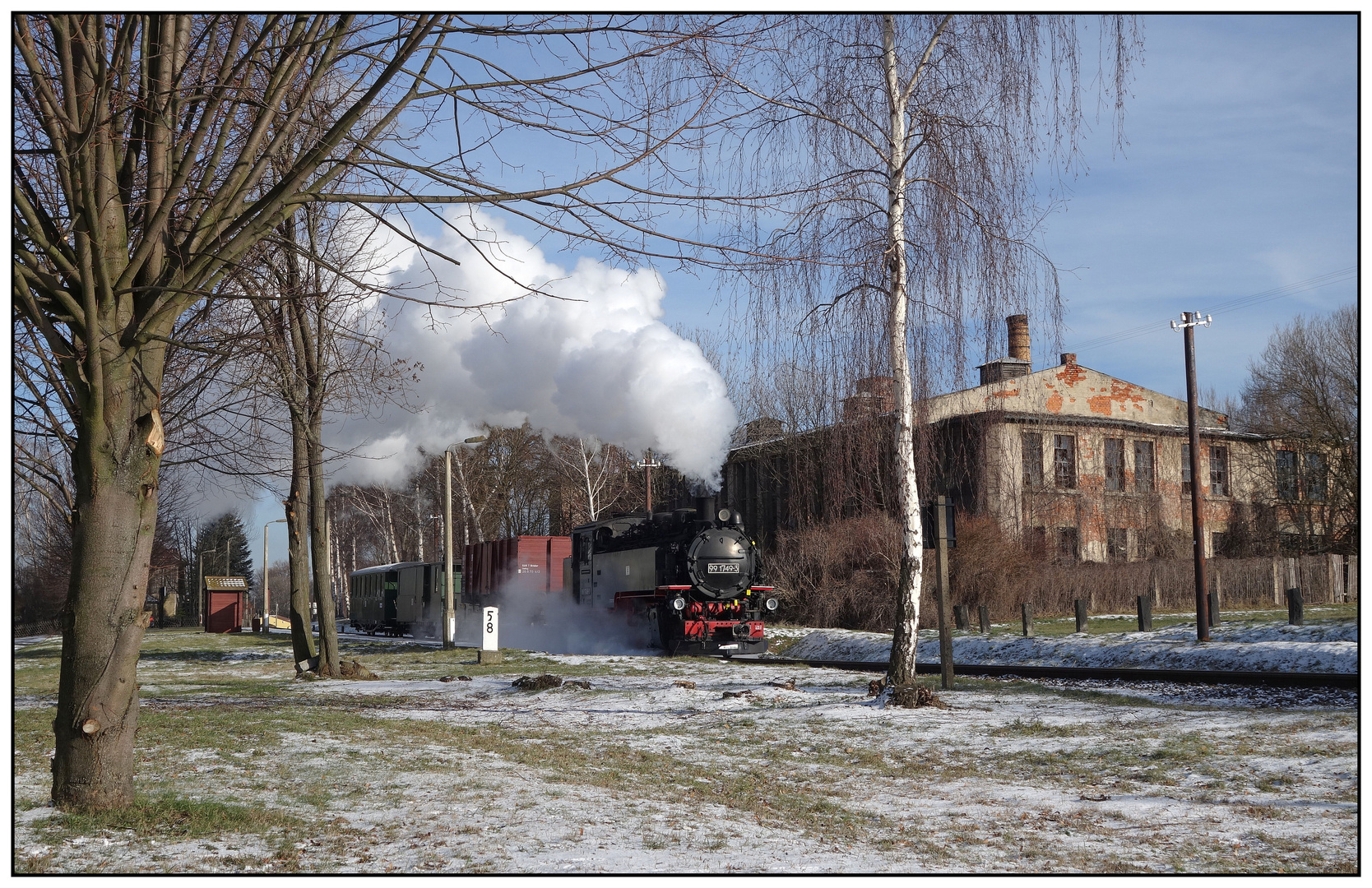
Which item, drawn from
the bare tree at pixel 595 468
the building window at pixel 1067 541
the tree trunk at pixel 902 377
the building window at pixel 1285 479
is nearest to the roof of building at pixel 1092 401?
the building window at pixel 1285 479

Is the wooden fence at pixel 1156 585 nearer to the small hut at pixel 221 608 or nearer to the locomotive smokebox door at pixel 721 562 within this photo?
the locomotive smokebox door at pixel 721 562

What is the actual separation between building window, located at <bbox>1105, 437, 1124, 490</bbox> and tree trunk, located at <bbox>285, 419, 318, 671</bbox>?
29.0 metres

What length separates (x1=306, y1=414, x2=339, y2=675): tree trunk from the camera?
16625mm

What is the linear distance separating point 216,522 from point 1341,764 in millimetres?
83300

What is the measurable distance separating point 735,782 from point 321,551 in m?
11.1

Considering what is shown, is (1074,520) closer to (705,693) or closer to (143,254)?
(705,693)

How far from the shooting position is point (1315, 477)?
33.4m

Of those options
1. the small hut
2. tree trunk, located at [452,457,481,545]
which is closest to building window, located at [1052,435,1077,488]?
tree trunk, located at [452,457,481,545]

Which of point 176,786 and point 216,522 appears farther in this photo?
point 216,522

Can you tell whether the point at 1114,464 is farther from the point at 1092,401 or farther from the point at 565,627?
the point at 565,627

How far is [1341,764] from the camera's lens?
7367 mm

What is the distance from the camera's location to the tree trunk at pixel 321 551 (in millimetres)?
16625

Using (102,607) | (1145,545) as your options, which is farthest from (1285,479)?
(102,607)

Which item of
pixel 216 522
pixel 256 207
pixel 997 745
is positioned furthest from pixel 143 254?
pixel 216 522
